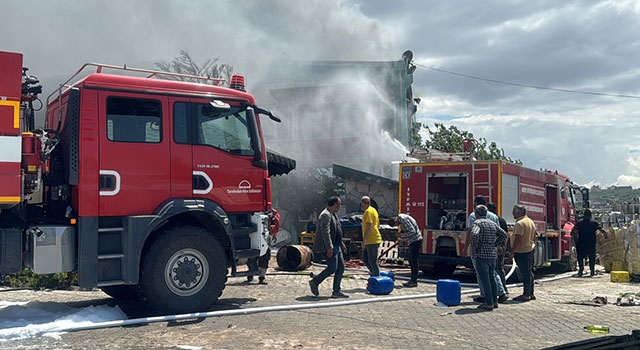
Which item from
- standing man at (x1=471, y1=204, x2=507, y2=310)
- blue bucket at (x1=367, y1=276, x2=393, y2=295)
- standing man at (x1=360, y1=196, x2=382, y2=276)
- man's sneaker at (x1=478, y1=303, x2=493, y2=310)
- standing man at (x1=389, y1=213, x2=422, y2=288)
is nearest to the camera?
man's sneaker at (x1=478, y1=303, x2=493, y2=310)

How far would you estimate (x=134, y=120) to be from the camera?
7867 millimetres

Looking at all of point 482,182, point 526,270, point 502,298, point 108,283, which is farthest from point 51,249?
point 482,182

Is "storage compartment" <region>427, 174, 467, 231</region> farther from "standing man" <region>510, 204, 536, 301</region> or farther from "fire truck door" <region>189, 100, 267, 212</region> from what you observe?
"fire truck door" <region>189, 100, 267, 212</region>

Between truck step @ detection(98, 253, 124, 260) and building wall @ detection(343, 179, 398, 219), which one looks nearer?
truck step @ detection(98, 253, 124, 260)

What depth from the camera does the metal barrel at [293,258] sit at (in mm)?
14070

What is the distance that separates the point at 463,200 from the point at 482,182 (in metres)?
1.49

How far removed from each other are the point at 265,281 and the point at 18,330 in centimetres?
574

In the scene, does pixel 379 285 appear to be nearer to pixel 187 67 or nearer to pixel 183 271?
pixel 183 271

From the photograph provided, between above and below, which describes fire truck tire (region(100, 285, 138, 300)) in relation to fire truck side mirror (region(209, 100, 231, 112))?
below

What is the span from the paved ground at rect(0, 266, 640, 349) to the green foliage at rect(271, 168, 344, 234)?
10.9 m

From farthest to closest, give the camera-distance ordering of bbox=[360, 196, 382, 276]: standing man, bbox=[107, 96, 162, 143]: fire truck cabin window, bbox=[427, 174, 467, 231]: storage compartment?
bbox=[427, 174, 467, 231]: storage compartment
bbox=[360, 196, 382, 276]: standing man
bbox=[107, 96, 162, 143]: fire truck cabin window

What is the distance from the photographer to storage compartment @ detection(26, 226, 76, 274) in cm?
723

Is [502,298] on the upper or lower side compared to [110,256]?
lower

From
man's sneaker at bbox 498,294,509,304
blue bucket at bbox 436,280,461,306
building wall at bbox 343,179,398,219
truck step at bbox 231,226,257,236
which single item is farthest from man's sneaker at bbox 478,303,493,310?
building wall at bbox 343,179,398,219
